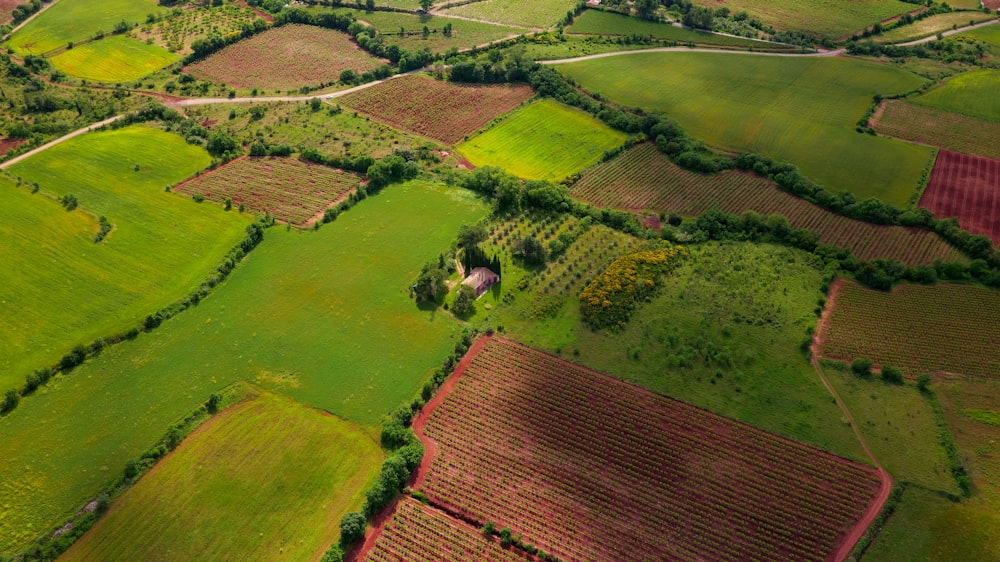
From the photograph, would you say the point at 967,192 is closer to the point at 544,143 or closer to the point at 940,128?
the point at 940,128

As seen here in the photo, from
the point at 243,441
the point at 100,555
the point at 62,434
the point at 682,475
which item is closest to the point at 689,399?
the point at 682,475

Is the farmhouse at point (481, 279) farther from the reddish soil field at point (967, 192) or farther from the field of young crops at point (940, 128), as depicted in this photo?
the field of young crops at point (940, 128)

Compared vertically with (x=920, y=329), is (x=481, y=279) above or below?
below


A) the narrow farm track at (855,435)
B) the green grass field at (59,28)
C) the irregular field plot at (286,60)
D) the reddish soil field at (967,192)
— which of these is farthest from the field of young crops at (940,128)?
the green grass field at (59,28)

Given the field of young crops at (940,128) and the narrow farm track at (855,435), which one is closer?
the narrow farm track at (855,435)

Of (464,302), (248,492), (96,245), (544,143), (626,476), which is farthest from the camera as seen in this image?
(544,143)

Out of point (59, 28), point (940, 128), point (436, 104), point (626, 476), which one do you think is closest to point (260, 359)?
point (626, 476)
